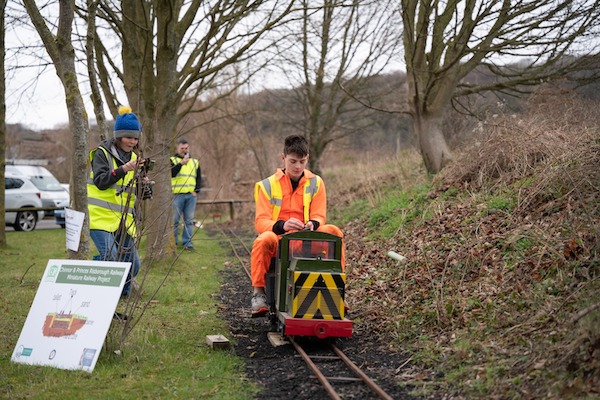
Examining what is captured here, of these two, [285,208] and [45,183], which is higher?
[285,208]

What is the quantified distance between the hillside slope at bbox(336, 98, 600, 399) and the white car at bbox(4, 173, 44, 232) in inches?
560

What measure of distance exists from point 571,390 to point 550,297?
5.33ft

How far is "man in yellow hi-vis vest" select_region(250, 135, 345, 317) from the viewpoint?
7.25m

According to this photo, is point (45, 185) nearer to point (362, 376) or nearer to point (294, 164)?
point (294, 164)

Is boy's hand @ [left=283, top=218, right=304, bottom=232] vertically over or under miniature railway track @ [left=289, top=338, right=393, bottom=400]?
over

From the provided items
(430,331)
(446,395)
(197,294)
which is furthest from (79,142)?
(446,395)

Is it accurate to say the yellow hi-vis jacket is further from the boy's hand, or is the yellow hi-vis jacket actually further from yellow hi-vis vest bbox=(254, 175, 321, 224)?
the boy's hand

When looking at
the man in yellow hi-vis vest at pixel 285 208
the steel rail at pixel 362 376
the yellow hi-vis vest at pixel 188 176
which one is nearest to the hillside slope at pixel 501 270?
the steel rail at pixel 362 376

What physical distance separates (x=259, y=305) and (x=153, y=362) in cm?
146

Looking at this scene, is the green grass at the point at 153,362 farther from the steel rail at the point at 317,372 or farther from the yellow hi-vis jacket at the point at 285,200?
the yellow hi-vis jacket at the point at 285,200

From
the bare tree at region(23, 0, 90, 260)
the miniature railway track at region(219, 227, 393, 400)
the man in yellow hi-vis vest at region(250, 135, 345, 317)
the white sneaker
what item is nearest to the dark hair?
the man in yellow hi-vis vest at region(250, 135, 345, 317)

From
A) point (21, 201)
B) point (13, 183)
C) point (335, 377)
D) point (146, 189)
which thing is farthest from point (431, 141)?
point (13, 183)

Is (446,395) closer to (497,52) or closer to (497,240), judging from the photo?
(497,240)

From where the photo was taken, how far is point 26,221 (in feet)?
73.4
